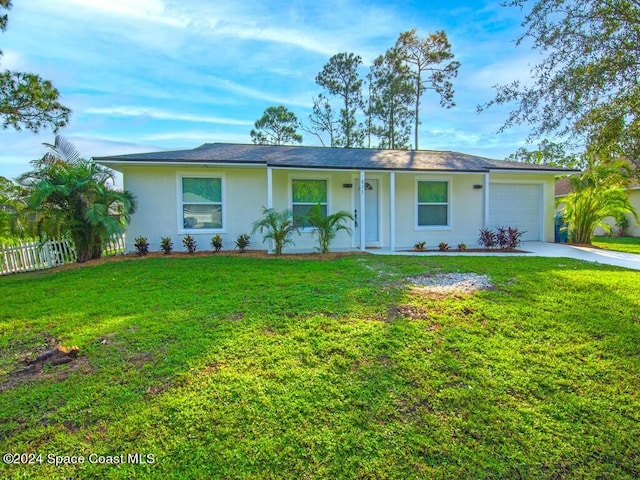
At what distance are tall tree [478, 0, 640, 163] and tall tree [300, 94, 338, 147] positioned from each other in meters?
19.9

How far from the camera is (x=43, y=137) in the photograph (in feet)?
36.4

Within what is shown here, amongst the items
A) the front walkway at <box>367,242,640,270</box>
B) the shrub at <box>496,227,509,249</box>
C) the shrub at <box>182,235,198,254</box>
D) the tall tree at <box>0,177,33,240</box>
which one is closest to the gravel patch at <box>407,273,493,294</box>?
the front walkway at <box>367,242,640,270</box>

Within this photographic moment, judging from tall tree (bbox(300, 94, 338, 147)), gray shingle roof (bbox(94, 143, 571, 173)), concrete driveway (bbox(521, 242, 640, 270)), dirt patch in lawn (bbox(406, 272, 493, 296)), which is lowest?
dirt patch in lawn (bbox(406, 272, 493, 296))

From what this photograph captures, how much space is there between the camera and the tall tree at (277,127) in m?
29.0

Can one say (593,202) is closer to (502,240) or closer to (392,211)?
(502,240)

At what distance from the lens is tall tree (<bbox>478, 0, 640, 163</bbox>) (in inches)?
257

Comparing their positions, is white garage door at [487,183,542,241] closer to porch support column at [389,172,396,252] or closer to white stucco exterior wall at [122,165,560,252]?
white stucco exterior wall at [122,165,560,252]

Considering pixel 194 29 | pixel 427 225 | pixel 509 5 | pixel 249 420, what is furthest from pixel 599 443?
pixel 194 29

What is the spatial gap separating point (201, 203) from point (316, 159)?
13.0ft

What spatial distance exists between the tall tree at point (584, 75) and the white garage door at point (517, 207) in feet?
17.6

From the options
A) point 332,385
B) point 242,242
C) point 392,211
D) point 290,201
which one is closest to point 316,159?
point 290,201

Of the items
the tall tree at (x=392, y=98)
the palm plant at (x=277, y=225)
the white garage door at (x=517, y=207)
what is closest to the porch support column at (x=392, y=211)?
the palm plant at (x=277, y=225)

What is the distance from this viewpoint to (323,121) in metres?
26.6

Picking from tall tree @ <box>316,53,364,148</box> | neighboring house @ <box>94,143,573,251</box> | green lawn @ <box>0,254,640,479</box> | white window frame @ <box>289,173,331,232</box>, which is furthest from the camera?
tall tree @ <box>316,53,364,148</box>
